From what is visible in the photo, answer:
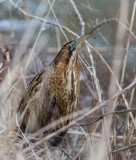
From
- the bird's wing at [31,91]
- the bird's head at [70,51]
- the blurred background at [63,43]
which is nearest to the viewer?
the bird's head at [70,51]

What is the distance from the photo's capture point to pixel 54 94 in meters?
3.27

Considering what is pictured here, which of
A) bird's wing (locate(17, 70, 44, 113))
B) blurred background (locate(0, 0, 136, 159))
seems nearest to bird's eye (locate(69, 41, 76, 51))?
bird's wing (locate(17, 70, 44, 113))

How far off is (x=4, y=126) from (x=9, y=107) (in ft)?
0.73

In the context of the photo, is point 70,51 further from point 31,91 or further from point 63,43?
point 63,43

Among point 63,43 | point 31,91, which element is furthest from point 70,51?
point 63,43

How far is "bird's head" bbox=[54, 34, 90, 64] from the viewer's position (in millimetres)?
3121

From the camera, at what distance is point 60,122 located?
3293 mm

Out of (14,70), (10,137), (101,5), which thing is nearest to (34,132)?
(10,137)

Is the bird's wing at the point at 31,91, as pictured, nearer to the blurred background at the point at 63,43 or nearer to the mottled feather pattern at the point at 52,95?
the mottled feather pattern at the point at 52,95

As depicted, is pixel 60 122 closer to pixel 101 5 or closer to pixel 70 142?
pixel 70 142

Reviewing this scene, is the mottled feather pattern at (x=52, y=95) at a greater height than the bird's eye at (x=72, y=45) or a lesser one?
lesser

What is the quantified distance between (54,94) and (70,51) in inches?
9.5

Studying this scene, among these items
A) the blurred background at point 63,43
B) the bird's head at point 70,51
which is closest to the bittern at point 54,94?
the bird's head at point 70,51

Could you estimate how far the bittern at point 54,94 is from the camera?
3179mm
